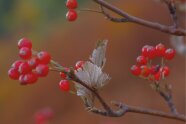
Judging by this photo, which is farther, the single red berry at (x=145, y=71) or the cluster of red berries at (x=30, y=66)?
the single red berry at (x=145, y=71)

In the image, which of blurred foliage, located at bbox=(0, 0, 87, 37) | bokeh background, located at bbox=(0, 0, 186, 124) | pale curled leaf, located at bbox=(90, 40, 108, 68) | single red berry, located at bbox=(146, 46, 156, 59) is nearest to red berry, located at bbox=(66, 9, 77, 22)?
pale curled leaf, located at bbox=(90, 40, 108, 68)

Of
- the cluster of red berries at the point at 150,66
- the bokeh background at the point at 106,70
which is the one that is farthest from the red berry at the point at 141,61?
the bokeh background at the point at 106,70

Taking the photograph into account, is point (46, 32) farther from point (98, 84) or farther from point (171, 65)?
point (98, 84)

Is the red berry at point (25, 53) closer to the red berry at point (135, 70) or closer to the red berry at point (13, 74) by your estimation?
the red berry at point (13, 74)

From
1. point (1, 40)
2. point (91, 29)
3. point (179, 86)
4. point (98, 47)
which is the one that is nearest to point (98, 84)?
point (98, 47)

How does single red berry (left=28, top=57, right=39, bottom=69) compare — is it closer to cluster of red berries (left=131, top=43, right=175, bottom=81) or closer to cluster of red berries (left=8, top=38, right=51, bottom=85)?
cluster of red berries (left=8, top=38, right=51, bottom=85)

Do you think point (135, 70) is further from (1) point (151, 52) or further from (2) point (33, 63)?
(2) point (33, 63)

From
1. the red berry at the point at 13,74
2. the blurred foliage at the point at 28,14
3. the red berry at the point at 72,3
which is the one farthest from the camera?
the blurred foliage at the point at 28,14
